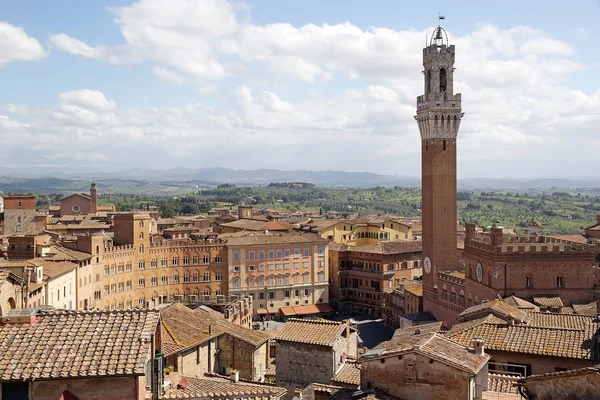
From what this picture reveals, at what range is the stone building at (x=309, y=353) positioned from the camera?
2694 centimetres

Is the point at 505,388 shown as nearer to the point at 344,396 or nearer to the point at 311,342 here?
the point at 344,396

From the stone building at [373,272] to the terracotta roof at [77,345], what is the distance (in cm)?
7002

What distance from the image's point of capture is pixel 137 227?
262 ft

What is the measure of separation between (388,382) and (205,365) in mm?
17077

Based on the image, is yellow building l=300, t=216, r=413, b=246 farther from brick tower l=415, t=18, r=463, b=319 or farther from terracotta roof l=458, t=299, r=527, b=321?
terracotta roof l=458, t=299, r=527, b=321

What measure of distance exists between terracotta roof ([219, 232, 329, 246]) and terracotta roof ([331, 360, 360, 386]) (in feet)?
199

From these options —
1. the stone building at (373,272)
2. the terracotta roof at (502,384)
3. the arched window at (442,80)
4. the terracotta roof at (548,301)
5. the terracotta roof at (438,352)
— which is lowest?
the stone building at (373,272)

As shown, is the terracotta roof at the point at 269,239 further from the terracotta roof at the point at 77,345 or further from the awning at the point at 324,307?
the terracotta roof at the point at 77,345

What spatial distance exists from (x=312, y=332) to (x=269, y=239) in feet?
195

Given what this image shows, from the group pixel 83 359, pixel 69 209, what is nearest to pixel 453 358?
pixel 83 359

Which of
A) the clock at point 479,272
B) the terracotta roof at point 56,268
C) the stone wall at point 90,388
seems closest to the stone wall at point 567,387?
the stone wall at point 90,388

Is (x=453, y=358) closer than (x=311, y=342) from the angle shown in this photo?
Yes

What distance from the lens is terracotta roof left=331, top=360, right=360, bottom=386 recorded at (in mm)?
22797

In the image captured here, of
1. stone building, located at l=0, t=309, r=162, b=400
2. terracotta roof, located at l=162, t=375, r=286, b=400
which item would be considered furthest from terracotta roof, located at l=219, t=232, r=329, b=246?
stone building, located at l=0, t=309, r=162, b=400
